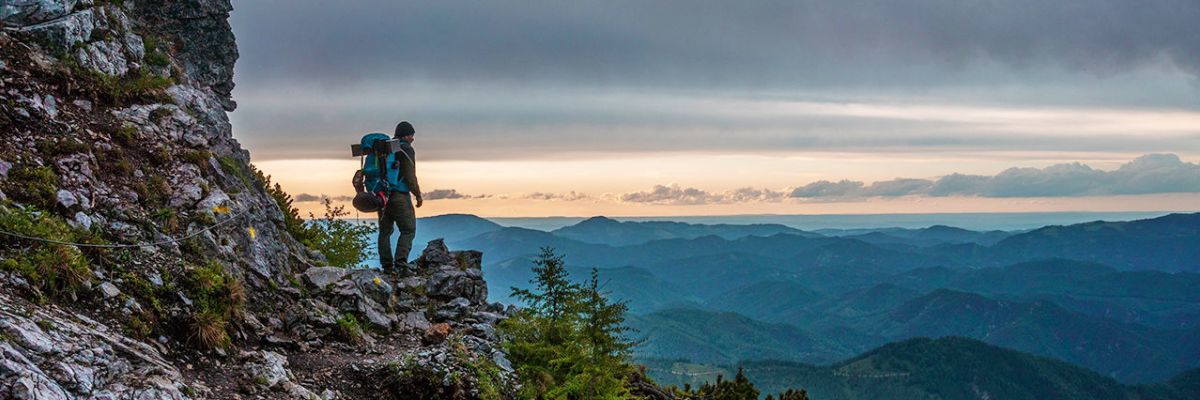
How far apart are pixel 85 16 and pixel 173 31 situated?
18.8 feet

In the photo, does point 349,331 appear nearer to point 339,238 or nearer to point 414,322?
point 414,322

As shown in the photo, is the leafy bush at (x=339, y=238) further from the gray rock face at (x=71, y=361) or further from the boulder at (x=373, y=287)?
the gray rock face at (x=71, y=361)

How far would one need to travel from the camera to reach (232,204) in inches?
647

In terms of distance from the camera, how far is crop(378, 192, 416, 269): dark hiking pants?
69.6ft

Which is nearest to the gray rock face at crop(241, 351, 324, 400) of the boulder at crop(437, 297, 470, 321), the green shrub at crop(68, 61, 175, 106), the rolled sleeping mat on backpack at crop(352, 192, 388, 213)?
the boulder at crop(437, 297, 470, 321)

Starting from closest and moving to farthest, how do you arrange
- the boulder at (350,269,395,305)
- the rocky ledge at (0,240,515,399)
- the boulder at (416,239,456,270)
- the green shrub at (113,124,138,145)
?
the rocky ledge at (0,240,515,399), the green shrub at (113,124,138,145), the boulder at (350,269,395,305), the boulder at (416,239,456,270)

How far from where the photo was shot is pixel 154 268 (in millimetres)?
12852

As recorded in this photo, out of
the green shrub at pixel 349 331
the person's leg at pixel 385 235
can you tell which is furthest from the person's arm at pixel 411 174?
the green shrub at pixel 349 331

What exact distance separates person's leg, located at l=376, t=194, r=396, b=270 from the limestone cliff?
1.54 metres

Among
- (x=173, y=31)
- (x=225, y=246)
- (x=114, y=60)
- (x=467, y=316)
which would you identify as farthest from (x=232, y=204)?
(x=173, y=31)

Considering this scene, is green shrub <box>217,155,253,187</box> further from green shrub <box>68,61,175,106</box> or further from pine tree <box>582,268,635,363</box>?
pine tree <box>582,268,635,363</box>

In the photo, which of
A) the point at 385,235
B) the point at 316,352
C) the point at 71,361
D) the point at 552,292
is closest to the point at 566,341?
the point at 552,292

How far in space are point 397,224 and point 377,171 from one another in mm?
2011

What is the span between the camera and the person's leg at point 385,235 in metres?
21.5
